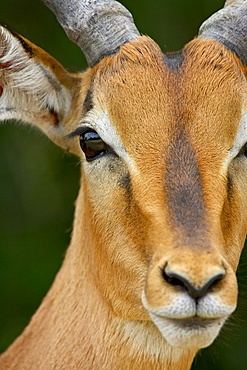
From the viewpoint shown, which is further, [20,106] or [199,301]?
[20,106]

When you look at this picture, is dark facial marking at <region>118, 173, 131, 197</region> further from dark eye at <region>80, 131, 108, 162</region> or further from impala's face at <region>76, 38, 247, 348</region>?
dark eye at <region>80, 131, 108, 162</region>

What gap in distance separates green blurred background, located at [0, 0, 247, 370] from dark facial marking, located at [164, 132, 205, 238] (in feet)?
20.1

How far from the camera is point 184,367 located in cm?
488

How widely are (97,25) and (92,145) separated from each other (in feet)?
3.40

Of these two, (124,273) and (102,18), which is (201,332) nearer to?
A: (124,273)

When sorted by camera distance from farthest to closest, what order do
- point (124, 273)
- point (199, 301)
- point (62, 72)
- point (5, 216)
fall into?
1. point (5, 216)
2. point (62, 72)
3. point (124, 273)
4. point (199, 301)

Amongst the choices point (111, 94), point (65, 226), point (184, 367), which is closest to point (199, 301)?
point (184, 367)

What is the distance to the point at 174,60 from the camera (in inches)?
192

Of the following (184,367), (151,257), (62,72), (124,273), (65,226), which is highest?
(62,72)

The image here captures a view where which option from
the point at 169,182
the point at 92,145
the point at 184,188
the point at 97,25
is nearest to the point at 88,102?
the point at 92,145

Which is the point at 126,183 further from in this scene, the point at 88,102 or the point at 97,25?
the point at 97,25

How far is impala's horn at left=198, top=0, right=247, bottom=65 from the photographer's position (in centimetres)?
515

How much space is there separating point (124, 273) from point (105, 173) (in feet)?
2.47

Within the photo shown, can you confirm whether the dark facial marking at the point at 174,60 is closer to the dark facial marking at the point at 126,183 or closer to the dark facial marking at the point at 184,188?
the dark facial marking at the point at 184,188
